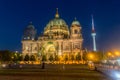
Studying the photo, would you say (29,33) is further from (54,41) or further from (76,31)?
(76,31)

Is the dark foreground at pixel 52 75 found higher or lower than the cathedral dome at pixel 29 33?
lower

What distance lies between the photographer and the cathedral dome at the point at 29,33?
137m

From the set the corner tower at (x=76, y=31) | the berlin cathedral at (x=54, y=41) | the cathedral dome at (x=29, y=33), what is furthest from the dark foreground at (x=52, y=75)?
the cathedral dome at (x=29, y=33)

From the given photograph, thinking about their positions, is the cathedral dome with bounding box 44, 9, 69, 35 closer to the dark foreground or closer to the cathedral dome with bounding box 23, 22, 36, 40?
the cathedral dome with bounding box 23, 22, 36, 40

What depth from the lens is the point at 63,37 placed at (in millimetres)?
130875

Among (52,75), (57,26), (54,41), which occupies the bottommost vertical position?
(52,75)

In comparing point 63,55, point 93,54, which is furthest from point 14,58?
point 93,54

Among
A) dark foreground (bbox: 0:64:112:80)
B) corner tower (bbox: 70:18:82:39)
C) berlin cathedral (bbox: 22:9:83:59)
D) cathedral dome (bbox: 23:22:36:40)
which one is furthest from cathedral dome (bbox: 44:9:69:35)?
dark foreground (bbox: 0:64:112:80)

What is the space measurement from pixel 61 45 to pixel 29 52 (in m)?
20.5

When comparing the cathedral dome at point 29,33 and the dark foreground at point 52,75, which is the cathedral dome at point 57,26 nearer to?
the cathedral dome at point 29,33

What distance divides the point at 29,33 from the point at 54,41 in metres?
20.0

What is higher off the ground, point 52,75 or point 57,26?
point 57,26

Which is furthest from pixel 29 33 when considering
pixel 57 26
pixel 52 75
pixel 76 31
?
pixel 52 75

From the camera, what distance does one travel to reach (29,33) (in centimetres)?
13962
